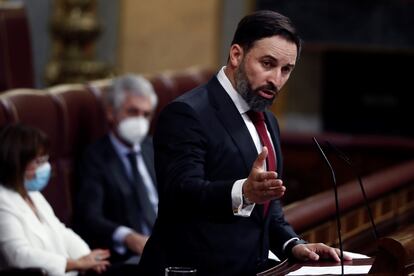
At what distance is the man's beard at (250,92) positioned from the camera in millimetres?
2537

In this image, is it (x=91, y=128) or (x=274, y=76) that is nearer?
(x=274, y=76)

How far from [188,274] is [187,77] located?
180 inches

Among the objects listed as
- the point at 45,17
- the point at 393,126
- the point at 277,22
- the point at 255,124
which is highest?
the point at 277,22

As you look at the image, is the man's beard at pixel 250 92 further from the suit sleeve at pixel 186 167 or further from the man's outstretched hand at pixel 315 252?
the man's outstretched hand at pixel 315 252

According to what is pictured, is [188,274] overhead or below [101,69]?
overhead

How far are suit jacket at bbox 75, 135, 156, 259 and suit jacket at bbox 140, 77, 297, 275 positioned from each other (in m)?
1.87

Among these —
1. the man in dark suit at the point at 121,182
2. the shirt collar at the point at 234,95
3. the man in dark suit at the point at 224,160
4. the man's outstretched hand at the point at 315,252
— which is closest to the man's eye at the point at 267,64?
the man in dark suit at the point at 224,160

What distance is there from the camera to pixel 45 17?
29.4 feet

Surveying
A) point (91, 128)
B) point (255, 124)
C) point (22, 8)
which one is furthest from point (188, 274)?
point (22, 8)

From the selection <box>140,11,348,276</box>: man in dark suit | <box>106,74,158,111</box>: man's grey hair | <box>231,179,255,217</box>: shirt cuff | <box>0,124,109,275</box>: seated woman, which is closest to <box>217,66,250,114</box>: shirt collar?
<box>140,11,348,276</box>: man in dark suit

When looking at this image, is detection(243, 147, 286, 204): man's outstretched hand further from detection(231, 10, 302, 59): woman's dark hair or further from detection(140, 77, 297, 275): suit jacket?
detection(231, 10, 302, 59): woman's dark hair

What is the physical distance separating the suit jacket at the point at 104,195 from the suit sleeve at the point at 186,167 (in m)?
1.99

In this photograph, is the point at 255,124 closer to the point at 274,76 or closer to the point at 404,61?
the point at 274,76

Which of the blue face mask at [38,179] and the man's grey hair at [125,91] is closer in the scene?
the blue face mask at [38,179]
